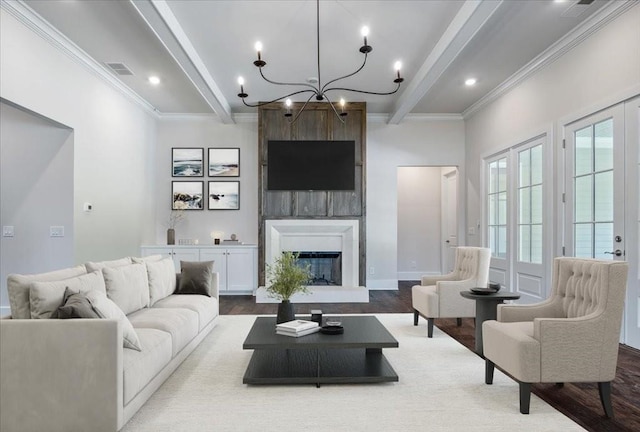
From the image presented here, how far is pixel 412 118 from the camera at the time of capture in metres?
7.94

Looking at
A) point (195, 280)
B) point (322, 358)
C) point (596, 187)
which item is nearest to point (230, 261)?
point (195, 280)

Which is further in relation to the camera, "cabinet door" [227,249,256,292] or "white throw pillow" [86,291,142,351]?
"cabinet door" [227,249,256,292]

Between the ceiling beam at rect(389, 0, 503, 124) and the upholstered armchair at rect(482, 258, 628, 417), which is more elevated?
the ceiling beam at rect(389, 0, 503, 124)

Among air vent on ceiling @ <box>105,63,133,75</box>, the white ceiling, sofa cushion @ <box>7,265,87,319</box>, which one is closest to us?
sofa cushion @ <box>7,265,87,319</box>

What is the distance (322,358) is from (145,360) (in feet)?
4.53

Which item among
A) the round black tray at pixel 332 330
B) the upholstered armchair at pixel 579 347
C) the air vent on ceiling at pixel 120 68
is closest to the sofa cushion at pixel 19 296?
the round black tray at pixel 332 330

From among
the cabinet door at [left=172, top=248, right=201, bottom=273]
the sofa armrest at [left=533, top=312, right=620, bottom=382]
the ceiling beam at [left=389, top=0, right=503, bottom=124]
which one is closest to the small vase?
the sofa armrest at [left=533, top=312, right=620, bottom=382]

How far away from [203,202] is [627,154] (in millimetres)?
6250

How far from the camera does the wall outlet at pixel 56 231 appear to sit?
515 cm

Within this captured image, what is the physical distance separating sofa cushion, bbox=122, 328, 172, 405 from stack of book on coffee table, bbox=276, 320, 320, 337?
815mm

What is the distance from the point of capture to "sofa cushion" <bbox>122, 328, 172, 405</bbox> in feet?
7.84

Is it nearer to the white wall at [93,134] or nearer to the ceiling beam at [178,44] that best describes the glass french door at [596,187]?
the ceiling beam at [178,44]

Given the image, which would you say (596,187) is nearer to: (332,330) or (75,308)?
(332,330)

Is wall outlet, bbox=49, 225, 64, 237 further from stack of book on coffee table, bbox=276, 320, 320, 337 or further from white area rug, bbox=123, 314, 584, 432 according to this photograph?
stack of book on coffee table, bbox=276, 320, 320, 337
